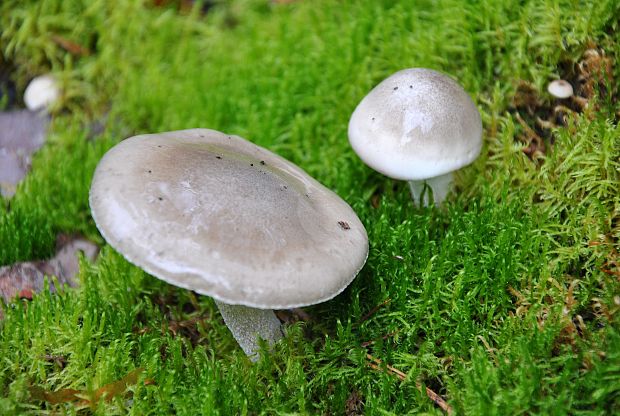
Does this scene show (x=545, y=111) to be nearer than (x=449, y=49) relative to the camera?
Yes

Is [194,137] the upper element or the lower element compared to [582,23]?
lower

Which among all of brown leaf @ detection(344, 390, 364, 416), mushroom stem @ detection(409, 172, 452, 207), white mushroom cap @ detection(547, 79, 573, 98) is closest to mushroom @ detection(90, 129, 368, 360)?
brown leaf @ detection(344, 390, 364, 416)

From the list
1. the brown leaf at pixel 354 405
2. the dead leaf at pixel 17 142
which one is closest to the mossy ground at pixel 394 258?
the brown leaf at pixel 354 405

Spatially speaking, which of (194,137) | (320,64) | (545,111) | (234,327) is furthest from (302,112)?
(234,327)

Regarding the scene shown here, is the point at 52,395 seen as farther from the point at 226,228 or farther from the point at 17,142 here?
the point at 17,142

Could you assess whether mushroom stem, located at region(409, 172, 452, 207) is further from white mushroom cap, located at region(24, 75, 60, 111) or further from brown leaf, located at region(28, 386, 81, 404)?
white mushroom cap, located at region(24, 75, 60, 111)

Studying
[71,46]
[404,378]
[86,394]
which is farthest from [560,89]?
[71,46]

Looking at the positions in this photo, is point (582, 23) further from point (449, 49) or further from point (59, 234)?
point (59, 234)
